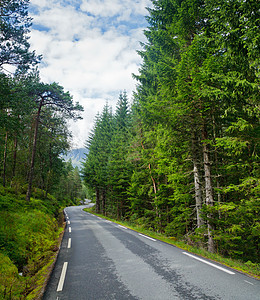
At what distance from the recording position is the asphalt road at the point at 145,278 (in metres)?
4.10

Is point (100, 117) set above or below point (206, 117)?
above

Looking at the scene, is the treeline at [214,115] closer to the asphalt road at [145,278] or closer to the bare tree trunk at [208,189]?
the bare tree trunk at [208,189]

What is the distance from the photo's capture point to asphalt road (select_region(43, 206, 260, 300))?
4.10 meters

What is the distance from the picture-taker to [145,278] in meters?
4.97

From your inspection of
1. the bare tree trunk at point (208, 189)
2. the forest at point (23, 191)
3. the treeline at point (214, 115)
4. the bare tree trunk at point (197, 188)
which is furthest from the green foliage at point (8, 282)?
the bare tree trunk at point (197, 188)

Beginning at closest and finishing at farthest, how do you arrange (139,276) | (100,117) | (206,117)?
(139,276) → (206,117) → (100,117)

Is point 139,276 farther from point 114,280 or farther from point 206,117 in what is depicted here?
point 206,117

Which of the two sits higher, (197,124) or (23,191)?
(197,124)

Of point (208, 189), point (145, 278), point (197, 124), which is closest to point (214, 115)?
point (197, 124)

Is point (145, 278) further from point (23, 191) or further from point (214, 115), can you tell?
point (23, 191)

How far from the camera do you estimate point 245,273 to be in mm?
4996

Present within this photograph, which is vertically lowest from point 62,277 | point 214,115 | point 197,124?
point 62,277

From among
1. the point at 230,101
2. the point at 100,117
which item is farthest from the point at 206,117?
the point at 100,117

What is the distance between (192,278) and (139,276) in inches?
56.2
